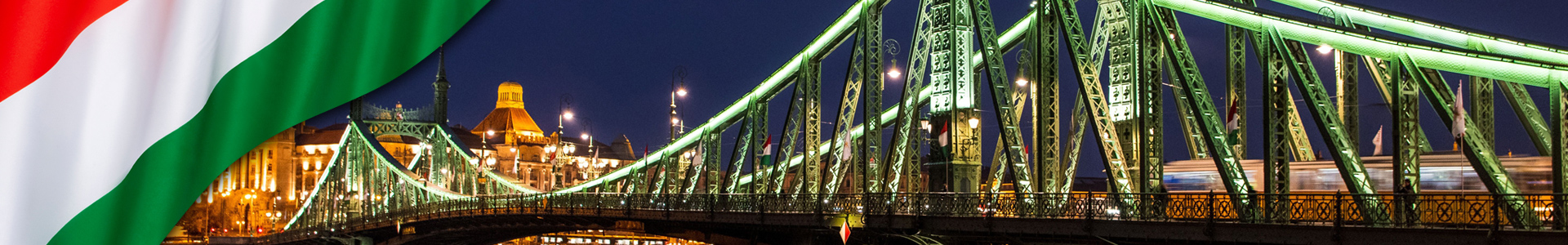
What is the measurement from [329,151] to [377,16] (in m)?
148

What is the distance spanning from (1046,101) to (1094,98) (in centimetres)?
121

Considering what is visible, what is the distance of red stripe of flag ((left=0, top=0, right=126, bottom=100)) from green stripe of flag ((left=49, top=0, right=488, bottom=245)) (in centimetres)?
26

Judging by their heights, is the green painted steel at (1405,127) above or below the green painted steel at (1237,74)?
below

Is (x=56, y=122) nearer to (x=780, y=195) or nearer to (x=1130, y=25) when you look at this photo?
(x=1130, y=25)

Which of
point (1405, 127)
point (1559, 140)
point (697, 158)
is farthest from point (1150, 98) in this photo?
point (697, 158)

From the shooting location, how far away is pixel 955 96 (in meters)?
30.3

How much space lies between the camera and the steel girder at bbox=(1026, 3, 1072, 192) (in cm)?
2828

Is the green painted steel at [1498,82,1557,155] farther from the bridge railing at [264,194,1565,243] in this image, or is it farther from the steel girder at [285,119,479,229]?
the steel girder at [285,119,479,229]

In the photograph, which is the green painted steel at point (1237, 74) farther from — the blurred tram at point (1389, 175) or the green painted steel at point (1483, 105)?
the green painted steel at point (1483, 105)

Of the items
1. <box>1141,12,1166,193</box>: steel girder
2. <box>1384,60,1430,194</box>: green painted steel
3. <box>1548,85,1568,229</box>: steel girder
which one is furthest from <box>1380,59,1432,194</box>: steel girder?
<box>1141,12,1166,193</box>: steel girder

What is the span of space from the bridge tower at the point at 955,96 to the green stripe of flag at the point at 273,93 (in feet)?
89.1

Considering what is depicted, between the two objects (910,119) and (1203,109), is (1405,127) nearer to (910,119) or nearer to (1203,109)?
(1203,109)

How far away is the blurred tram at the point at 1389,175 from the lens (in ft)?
83.8

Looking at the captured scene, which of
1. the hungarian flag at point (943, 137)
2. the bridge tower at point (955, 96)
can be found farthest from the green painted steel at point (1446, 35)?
the hungarian flag at point (943, 137)
